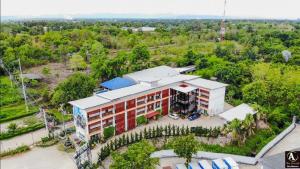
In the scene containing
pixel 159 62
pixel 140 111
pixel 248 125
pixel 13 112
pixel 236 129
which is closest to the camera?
pixel 236 129

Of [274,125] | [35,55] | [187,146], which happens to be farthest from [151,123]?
[35,55]

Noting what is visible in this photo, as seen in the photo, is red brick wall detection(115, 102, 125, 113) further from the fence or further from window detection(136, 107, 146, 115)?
the fence

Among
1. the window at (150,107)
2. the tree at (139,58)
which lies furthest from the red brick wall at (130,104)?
the tree at (139,58)

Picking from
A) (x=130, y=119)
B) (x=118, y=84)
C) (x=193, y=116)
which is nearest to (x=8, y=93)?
(x=118, y=84)

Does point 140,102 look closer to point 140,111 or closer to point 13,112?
point 140,111

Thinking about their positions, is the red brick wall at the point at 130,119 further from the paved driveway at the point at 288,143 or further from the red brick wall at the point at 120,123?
the paved driveway at the point at 288,143

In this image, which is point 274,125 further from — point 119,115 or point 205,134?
point 119,115
